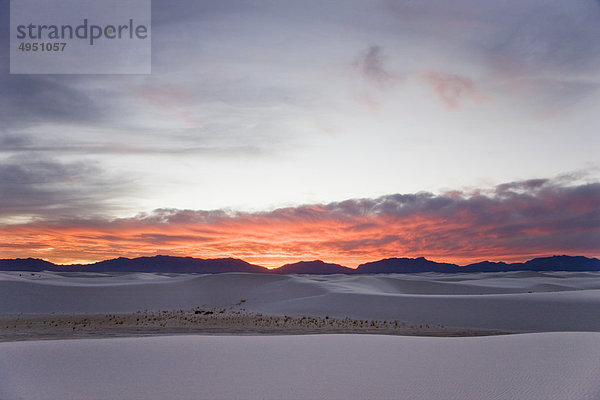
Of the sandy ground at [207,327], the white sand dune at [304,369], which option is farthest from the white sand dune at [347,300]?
the white sand dune at [304,369]

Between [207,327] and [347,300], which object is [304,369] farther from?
[347,300]

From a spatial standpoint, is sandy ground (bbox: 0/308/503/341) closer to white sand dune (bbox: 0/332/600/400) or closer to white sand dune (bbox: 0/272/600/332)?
white sand dune (bbox: 0/272/600/332)

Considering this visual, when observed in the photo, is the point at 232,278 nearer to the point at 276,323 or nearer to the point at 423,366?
the point at 276,323

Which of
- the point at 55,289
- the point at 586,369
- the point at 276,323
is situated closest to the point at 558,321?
the point at 276,323

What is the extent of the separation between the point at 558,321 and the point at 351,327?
8900mm

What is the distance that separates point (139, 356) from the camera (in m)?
9.88

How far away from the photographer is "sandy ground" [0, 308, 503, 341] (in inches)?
728

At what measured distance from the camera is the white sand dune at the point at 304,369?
7449 millimetres

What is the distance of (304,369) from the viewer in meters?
8.94

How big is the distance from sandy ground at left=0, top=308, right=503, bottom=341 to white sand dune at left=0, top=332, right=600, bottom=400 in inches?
277

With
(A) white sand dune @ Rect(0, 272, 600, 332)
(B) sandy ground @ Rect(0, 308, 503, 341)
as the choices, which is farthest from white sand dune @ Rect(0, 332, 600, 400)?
(A) white sand dune @ Rect(0, 272, 600, 332)

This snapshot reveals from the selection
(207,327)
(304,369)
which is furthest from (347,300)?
(304,369)

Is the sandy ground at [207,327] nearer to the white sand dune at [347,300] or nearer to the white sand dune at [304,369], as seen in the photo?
the white sand dune at [347,300]

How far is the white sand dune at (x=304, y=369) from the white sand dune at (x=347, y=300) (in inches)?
445
